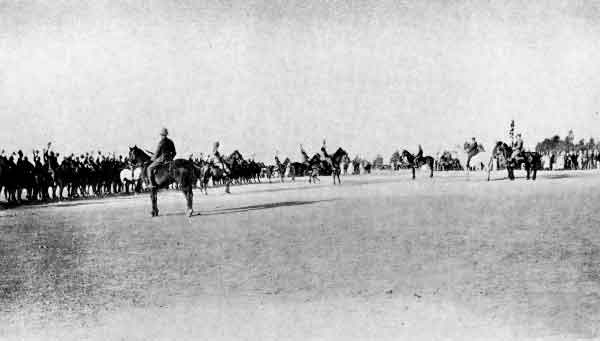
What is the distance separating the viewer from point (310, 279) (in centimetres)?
702

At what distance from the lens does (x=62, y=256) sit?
905 cm

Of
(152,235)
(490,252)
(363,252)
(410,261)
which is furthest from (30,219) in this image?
(490,252)

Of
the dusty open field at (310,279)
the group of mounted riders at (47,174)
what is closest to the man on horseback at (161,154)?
the dusty open field at (310,279)

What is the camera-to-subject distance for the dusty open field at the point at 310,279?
17.7 ft

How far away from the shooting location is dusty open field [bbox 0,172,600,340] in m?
5.40

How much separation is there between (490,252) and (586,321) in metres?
3.11

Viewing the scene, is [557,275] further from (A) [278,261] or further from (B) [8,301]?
(B) [8,301]

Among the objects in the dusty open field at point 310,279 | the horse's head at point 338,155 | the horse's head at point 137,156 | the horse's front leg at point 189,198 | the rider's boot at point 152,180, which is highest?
the horse's head at point 338,155

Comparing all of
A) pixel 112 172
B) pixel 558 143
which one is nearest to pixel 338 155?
pixel 112 172

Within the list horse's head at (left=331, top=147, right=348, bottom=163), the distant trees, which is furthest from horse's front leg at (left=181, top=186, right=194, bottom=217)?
the distant trees

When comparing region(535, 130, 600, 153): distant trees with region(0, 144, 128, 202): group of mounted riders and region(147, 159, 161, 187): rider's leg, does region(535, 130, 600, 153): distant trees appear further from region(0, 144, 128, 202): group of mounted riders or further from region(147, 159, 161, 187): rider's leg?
region(147, 159, 161, 187): rider's leg

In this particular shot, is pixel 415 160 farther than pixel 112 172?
Yes

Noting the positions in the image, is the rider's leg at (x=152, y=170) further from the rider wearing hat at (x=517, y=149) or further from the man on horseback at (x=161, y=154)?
the rider wearing hat at (x=517, y=149)

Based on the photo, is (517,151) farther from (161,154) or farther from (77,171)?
(77,171)
